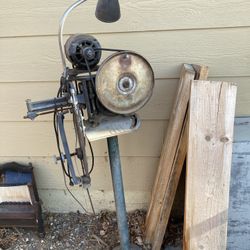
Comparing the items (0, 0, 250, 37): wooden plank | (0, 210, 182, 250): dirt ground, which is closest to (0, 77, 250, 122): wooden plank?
(0, 0, 250, 37): wooden plank

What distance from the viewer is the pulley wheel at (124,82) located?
1270 mm

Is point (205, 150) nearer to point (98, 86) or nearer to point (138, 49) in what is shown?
point (98, 86)

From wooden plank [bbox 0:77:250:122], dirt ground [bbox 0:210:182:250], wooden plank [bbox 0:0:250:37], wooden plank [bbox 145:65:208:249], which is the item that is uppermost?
wooden plank [bbox 0:0:250:37]

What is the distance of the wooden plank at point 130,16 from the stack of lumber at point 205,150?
23 cm

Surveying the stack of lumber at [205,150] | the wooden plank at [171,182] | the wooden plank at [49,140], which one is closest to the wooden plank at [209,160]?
the stack of lumber at [205,150]

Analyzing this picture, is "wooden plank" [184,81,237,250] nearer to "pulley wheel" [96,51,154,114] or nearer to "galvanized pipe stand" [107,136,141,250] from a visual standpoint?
"pulley wheel" [96,51,154,114]

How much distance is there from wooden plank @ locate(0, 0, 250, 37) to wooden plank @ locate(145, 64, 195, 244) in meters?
0.23

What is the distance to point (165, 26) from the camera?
5.28 feet

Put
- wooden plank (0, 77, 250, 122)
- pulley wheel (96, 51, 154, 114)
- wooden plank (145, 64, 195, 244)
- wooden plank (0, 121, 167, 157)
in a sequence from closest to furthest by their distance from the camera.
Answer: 1. pulley wheel (96, 51, 154, 114)
2. wooden plank (145, 64, 195, 244)
3. wooden plank (0, 77, 250, 122)
4. wooden plank (0, 121, 167, 157)

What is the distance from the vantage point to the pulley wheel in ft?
4.17

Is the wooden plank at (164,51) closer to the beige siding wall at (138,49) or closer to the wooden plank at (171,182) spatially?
Result: the beige siding wall at (138,49)

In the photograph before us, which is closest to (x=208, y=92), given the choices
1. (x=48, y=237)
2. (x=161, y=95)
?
(x=161, y=95)

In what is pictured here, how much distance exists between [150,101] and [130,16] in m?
0.44

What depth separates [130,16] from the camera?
1.61 meters
